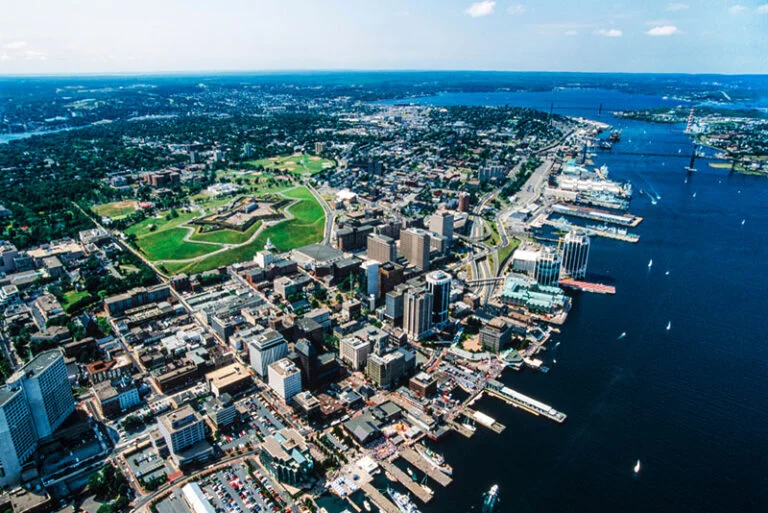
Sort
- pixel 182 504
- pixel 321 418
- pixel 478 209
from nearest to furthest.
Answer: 1. pixel 182 504
2. pixel 321 418
3. pixel 478 209

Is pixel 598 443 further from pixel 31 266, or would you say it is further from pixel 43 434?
pixel 31 266

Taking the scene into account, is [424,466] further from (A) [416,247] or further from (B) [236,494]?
(A) [416,247]

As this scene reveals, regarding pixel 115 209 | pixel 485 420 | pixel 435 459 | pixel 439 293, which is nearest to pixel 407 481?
pixel 435 459

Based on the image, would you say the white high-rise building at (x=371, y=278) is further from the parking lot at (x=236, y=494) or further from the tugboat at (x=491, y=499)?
the tugboat at (x=491, y=499)

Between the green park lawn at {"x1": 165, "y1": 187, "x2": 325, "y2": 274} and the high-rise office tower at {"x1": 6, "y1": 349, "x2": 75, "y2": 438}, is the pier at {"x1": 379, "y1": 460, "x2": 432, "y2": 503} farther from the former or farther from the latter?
the green park lawn at {"x1": 165, "y1": 187, "x2": 325, "y2": 274}

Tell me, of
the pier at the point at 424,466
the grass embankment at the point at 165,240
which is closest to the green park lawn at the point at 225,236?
the grass embankment at the point at 165,240

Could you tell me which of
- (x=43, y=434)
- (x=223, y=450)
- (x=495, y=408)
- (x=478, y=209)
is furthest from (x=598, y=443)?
(x=478, y=209)
